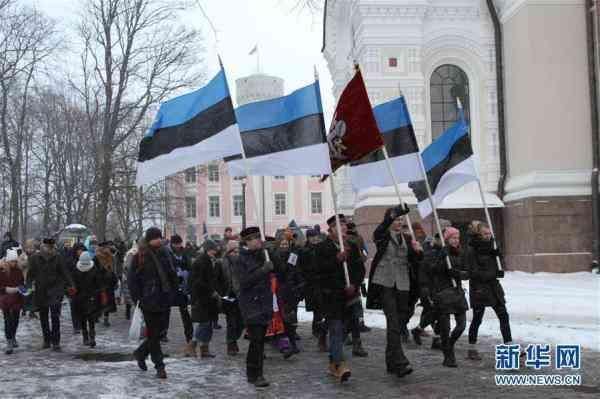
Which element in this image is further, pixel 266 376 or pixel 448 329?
pixel 448 329

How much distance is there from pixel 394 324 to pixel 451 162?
4.41 metres

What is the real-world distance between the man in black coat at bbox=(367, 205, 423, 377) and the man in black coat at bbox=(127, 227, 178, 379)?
253 cm

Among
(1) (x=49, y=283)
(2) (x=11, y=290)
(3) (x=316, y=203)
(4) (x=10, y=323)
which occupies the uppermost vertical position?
(3) (x=316, y=203)

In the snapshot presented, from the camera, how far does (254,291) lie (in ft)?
28.1

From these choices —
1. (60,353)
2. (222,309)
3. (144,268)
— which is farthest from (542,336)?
(60,353)

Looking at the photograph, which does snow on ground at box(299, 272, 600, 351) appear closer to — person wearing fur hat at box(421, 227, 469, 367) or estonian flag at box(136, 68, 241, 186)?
person wearing fur hat at box(421, 227, 469, 367)

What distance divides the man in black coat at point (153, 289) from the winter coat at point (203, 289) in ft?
5.02

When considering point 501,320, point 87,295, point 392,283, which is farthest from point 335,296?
point 87,295

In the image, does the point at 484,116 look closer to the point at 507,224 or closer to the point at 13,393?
the point at 507,224

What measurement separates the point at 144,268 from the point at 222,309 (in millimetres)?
2347

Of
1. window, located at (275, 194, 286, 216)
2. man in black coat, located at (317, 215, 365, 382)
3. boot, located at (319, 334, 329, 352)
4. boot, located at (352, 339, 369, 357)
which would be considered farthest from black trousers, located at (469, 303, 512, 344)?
window, located at (275, 194, 286, 216)

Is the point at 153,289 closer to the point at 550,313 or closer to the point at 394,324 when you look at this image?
the point at 394,324

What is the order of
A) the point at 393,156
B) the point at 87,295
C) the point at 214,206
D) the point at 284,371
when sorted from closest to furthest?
the point at 284,371 < the point at 393,156 < the point at 87,295 < the point at 214,206

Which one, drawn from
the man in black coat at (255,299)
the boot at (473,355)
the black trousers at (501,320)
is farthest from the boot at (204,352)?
the black trousers at (501,320)
